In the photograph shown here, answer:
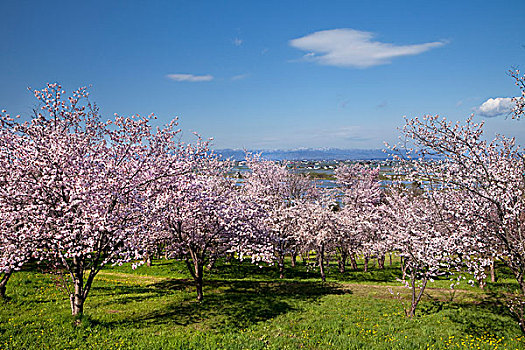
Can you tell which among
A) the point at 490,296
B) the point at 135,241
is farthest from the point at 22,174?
the point at 490,296

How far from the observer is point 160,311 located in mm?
13852

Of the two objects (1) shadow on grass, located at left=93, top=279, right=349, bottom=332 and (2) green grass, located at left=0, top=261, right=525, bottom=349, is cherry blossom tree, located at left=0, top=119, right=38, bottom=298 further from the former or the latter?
(1) shadow on grass, located at left=93, top=279, right=349, bottom=332

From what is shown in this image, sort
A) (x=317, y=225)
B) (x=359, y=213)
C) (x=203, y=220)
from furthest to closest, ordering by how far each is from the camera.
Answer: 1. (x=359, y=213)
2. (x=317, y=225)
3. (x=203, y=220)

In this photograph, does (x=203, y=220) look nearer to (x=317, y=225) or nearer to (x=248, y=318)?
(x=248, y=318)

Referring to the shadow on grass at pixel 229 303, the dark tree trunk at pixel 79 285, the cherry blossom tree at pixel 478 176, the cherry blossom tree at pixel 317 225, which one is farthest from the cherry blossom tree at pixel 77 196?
the cherry blossom tree at pixel 317 225

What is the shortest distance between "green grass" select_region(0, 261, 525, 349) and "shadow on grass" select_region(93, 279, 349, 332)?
44 millimetres

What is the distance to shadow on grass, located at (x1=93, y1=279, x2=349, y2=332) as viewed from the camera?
12703 mm

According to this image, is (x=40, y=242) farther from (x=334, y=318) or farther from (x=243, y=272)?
(x=243, y=272)

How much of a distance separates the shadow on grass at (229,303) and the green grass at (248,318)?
1.7 inches

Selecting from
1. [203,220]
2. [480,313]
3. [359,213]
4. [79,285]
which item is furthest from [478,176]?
[359,213]

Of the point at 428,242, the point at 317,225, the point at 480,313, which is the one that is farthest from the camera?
the point at 317,225

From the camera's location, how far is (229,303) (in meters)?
15.4

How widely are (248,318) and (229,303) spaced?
2.30 m

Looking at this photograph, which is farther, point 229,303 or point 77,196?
point 229,303
